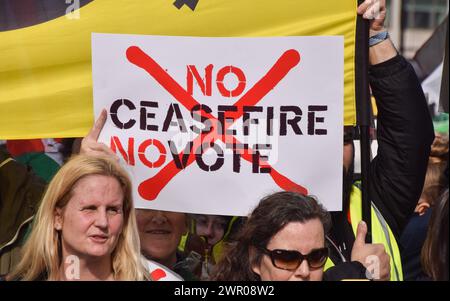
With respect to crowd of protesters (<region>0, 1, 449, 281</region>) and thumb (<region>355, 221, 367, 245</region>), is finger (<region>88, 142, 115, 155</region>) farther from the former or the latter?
thumb (<region>355, 221, 367, 245</region>)

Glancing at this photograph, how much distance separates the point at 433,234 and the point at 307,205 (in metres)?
1.15

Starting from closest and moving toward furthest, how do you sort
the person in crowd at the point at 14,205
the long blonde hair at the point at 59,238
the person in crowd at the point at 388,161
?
the long blonde hair at the point at 59,238
the person in crowd at the point at 388,161
the person in crowd at the point at 14,205

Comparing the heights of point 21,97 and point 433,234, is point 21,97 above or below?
above

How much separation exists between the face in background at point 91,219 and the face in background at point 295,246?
554mm

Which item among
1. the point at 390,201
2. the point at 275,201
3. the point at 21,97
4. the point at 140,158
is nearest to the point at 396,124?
the point at 390,201

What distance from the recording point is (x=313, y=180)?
4.13 meters

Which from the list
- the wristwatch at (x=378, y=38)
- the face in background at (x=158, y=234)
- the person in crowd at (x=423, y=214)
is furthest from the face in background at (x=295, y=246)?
the person in crowd at (x=423, y=214)

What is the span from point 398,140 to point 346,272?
64 cm

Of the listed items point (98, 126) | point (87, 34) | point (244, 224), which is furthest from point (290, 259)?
point (87, 34)

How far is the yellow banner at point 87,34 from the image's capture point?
417 centimetres

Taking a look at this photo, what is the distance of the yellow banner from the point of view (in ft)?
13.7

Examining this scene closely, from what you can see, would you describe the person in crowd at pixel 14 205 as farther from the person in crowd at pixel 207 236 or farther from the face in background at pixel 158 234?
the person in crowd at pixel 207 236

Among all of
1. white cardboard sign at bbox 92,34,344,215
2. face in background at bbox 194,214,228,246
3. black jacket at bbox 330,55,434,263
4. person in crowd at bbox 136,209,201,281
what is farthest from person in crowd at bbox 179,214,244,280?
black jacket at bbox 330,55,434,263

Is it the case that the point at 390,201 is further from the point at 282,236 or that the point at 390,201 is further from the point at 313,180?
the point at 282,236
